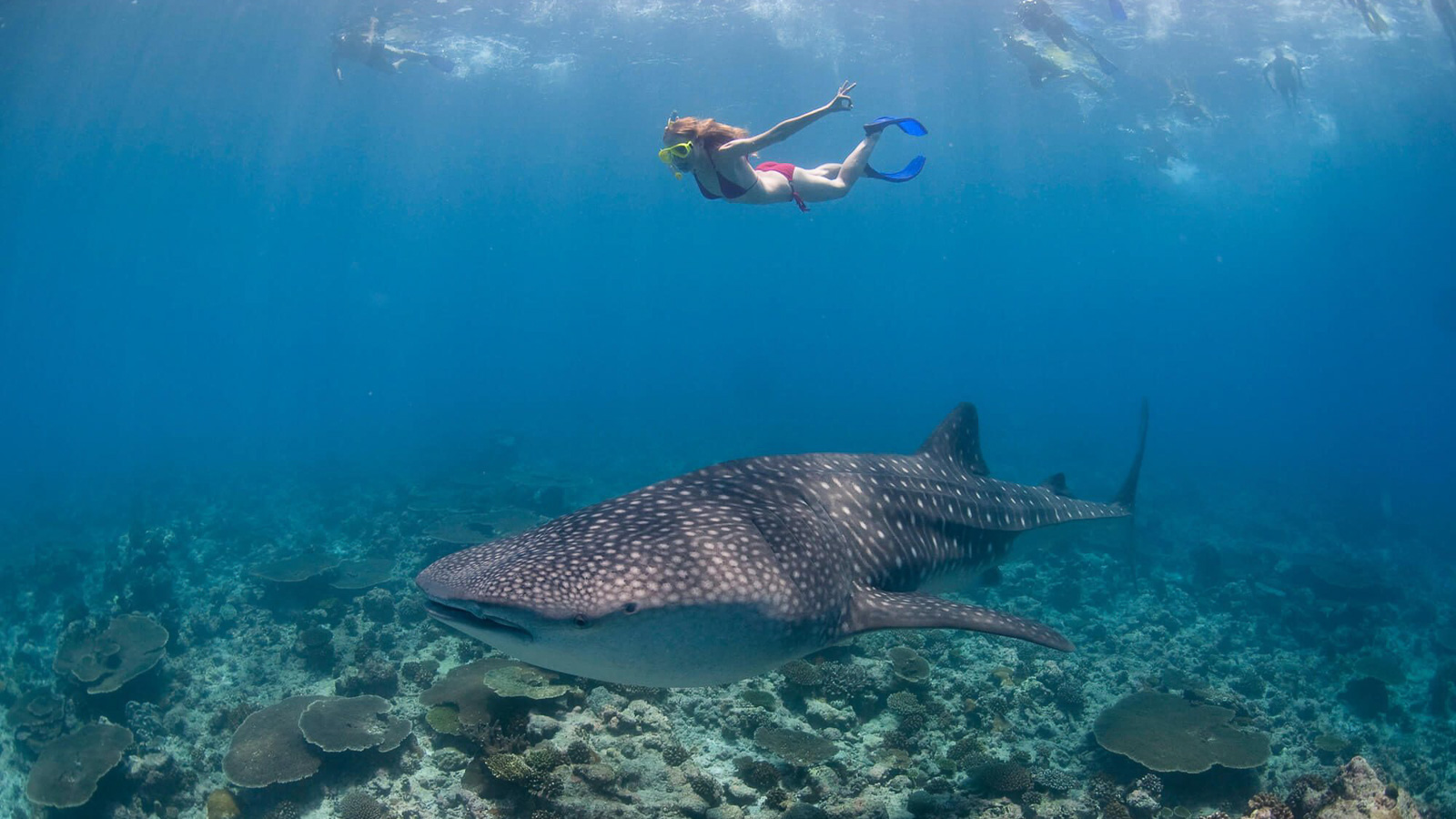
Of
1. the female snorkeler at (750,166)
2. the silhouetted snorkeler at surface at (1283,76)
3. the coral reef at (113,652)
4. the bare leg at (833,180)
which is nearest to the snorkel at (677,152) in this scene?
the female snorkeler at (750,166)

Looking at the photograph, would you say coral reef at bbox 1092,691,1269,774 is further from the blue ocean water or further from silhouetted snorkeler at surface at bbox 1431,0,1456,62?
silhouetted snorkeler at surface at bbox 1431,0,1456,62

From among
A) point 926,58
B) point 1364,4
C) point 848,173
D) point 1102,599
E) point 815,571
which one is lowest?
point 1102,599

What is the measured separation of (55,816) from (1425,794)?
16306 mm

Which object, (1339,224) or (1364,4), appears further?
(1339,224)

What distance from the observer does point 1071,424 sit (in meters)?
67.5

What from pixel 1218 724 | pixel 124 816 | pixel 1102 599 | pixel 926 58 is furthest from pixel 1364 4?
pixel 124 816

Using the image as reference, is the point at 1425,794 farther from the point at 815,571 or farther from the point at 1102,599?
the point at 815,571

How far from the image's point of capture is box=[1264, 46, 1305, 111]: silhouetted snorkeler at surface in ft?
104

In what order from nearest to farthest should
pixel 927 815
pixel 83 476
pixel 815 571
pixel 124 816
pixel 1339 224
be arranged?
1. pixel 815 571
2. pixel 927 815
3. pixel 124 816
4. pixel 83 476
5. pixel 1339 224

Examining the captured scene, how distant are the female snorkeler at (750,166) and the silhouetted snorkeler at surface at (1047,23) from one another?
2562 cm

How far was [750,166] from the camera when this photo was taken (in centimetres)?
867

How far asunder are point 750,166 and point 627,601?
704cm

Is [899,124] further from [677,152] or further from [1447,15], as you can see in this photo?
[1447,15]

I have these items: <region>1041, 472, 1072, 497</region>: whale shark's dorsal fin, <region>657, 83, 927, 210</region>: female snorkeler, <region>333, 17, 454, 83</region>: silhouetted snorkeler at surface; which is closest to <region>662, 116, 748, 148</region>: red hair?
<region>657, 83, 927, 210</region>: female snorkeler
